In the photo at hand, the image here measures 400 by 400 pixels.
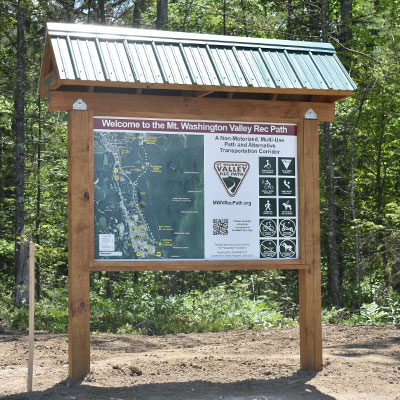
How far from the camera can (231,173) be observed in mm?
6438

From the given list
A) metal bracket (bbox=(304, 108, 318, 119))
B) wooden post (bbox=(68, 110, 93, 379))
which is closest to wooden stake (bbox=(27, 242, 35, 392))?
wooden post (bbox=(68, 110, 93, 379))

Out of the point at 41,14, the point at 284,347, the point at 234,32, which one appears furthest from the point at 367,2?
the point at 284,347

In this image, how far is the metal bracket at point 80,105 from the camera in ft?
19.8

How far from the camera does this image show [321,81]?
21.3ft

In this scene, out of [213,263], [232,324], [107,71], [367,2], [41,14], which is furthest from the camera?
[367,2]

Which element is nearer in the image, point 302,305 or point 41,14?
point 302,305

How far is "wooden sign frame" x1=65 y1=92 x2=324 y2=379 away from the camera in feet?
19.5

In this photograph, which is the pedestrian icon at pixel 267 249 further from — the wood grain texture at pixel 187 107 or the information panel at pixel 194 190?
the wood grain texture at pixel 187 107

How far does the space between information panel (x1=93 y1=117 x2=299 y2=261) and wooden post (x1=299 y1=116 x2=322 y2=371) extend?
143 mm

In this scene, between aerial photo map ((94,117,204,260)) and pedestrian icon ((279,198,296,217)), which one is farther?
pedestrian icon ((279,198,296,217))

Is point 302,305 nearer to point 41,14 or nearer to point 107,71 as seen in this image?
point 107,71

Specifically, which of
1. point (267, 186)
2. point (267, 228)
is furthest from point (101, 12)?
point (267, 228)

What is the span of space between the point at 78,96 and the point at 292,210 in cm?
255

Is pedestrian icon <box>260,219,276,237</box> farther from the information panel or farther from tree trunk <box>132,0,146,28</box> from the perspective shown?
tree trunk <box>132,0,146,28</box>
